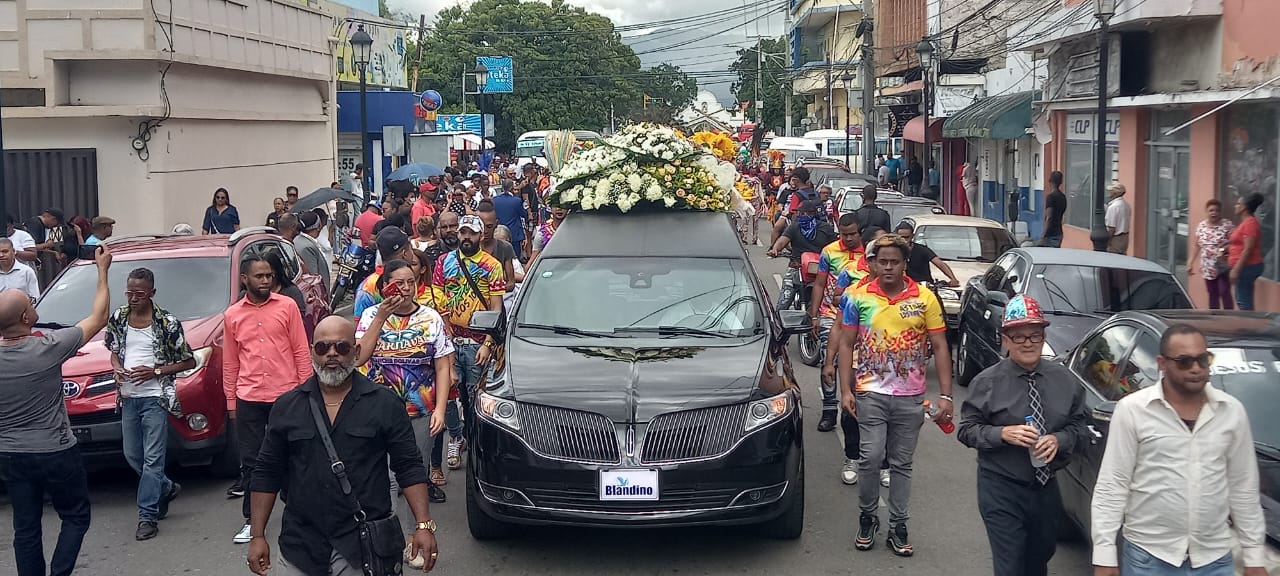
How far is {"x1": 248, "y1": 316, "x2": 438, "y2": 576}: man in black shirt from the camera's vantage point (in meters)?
4.52

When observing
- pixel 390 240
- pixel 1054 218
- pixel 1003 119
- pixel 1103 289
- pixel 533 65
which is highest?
pixel 533 65

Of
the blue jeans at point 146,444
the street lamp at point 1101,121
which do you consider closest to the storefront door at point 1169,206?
the street lamp at point 1101,121

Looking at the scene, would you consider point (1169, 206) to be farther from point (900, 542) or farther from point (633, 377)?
point (633, 377)

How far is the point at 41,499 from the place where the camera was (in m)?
6.10

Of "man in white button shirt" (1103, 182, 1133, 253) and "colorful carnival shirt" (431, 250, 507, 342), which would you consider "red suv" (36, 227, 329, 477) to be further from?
"man in white button shirt" (1103, 182, 1133, 253)

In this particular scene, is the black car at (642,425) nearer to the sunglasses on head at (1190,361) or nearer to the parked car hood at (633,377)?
the parked car hood at (633,377)

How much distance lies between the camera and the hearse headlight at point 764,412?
6.50 m

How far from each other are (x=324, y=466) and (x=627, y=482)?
2.14m

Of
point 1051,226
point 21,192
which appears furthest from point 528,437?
point 1051,226

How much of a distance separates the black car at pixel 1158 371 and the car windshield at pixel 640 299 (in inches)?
76.7

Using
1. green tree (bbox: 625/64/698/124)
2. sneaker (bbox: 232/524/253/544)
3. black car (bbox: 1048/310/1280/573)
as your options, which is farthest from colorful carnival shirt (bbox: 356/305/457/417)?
green tree (bbox: 625/64/698/124)

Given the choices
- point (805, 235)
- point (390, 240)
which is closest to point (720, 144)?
point (805, 235)

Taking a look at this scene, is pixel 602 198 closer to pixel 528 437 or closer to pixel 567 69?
pixel 528 437

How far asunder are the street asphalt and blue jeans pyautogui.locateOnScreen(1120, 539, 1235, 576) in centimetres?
219
